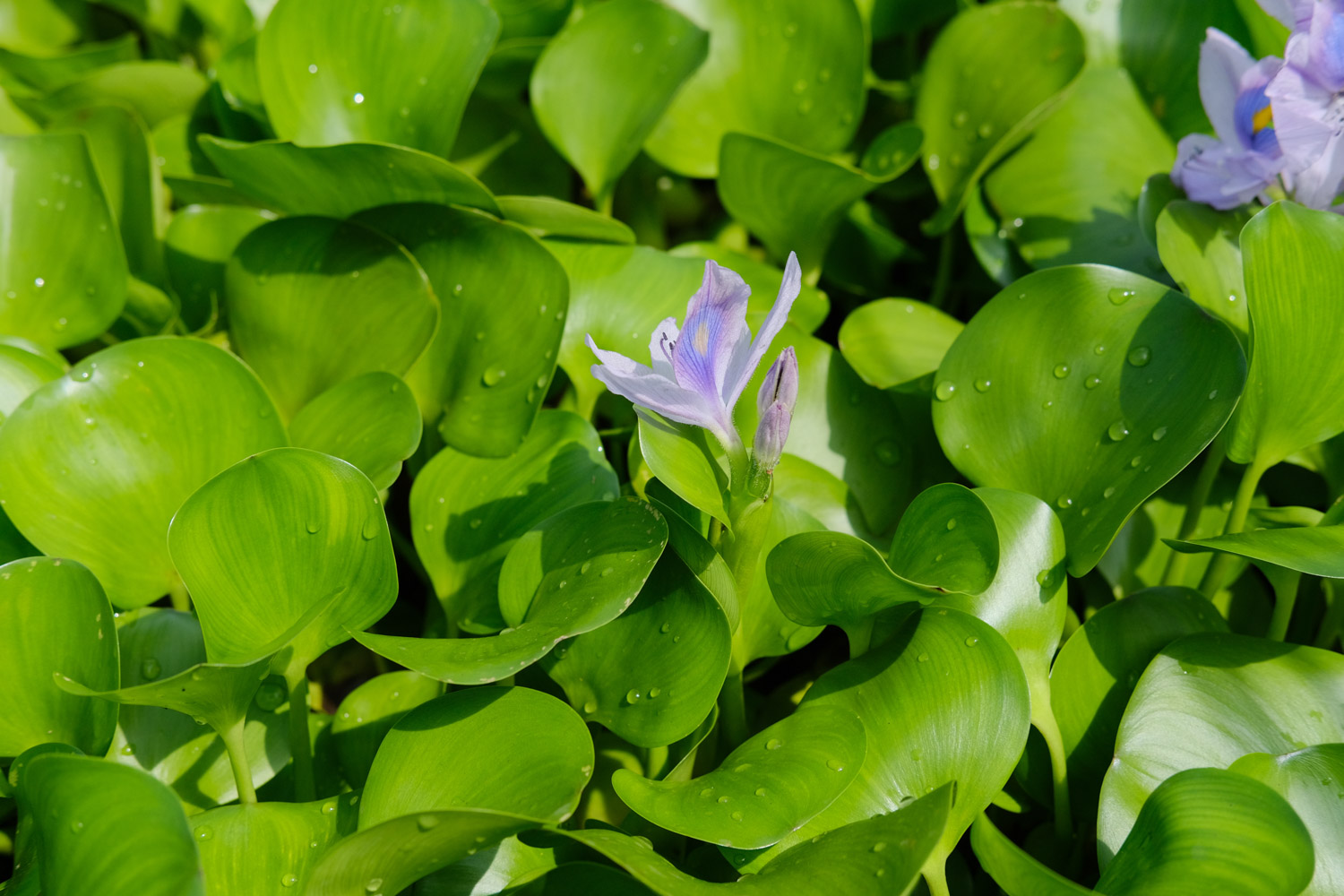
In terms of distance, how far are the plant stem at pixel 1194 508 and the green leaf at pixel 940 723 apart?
0.23 metres

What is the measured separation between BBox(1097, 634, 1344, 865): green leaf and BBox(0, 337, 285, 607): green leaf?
578mm

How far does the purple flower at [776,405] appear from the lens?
529mm

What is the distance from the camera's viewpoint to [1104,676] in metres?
0.66

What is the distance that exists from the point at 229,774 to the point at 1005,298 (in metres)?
0.59

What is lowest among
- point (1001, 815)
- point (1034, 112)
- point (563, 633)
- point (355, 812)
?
point (1001, 815)

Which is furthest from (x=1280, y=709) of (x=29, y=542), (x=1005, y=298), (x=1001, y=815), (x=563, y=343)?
(x=29, y=542)

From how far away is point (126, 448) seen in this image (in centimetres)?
69

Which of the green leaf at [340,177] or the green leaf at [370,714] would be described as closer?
the green leaf at [370,714]

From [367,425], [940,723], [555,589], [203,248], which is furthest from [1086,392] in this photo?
[203,248]

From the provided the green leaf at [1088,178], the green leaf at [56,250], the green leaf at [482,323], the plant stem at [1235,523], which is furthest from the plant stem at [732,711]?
the green leaf at [56,250]

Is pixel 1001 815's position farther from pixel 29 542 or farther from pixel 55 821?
pixel 29 542

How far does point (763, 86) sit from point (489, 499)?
53 centimetres

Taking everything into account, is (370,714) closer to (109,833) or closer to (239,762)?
(239,762)

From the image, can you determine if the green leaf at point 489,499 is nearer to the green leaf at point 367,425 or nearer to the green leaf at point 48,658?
the green leaf at point 367,425
